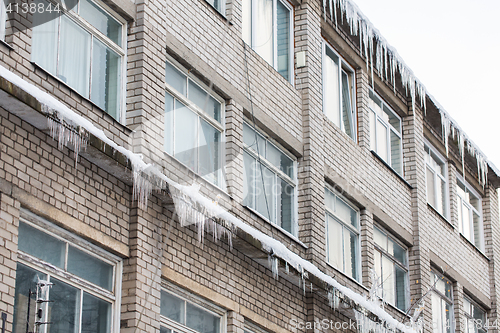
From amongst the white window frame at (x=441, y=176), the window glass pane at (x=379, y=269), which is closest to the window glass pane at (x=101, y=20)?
the window glass pane at (x=379, y=269)

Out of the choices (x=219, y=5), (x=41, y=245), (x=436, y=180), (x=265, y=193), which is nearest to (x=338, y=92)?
(x=265, y=193)

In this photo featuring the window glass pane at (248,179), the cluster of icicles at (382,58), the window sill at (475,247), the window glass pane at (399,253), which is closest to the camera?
the window glass pane at (248,179)

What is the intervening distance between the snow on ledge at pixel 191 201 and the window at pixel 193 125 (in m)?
0.79

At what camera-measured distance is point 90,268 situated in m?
10.5

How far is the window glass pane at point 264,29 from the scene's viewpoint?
1588 centimetres

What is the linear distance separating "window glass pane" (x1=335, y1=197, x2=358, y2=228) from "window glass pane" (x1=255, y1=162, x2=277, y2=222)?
→ 2.46 meters

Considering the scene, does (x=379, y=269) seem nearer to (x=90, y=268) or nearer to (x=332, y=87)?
(x=332, y=87)

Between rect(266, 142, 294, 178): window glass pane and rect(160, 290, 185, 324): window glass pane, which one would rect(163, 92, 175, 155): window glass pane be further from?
rect(266, 142, 294, 178): window glass pane

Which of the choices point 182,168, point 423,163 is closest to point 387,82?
point 423,163

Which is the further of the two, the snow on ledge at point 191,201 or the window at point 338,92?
the window at point 338,92

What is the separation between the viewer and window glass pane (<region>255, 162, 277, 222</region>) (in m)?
14.9

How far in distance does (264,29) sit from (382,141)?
18.3 feet

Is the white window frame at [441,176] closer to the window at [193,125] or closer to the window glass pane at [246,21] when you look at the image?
the window glass pane at [246,21]

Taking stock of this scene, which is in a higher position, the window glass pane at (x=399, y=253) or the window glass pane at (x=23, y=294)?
the window glass pane at (x=399, y=253)
